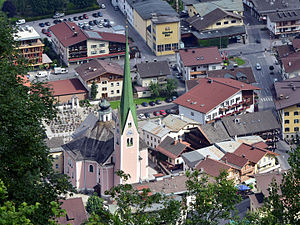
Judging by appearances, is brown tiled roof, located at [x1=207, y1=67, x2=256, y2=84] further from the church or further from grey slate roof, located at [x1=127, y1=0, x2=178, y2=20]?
the church

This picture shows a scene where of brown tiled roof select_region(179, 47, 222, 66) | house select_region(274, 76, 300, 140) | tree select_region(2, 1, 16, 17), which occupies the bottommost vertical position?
house select_region(274, 76, 300, 140)

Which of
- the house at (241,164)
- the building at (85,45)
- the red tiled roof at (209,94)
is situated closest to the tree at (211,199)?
the house at (241,164)

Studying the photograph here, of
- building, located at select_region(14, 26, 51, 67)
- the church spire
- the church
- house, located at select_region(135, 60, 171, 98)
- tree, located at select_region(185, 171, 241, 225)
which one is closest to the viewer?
tree, located at select_region(185, 171, 241, 225)

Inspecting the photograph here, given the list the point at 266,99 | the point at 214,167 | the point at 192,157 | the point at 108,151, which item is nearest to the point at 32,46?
the point at 266,99

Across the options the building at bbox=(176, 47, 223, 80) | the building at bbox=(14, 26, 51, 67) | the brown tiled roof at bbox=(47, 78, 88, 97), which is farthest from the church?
the building at bbox=(14, 26, 51, 67)

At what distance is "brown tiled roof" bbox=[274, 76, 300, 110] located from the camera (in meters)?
107

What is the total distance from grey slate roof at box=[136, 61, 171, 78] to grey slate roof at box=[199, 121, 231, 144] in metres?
23.7

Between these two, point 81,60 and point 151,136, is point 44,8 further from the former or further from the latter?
point 151,136

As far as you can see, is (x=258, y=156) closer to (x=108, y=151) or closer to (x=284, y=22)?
(x=108, y=151)

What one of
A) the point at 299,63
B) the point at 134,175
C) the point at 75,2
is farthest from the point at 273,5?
the point at 134,175

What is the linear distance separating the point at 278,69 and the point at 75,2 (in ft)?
157

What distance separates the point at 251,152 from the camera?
97.2m

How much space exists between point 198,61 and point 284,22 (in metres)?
24.5

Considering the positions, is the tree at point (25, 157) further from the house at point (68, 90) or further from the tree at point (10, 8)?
the tree at point (10, 8)
